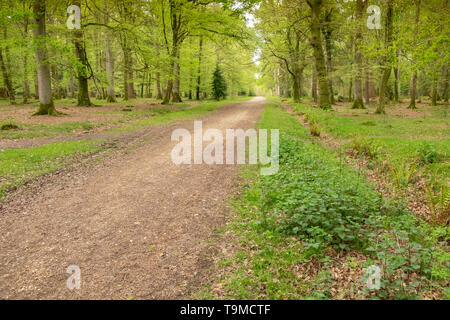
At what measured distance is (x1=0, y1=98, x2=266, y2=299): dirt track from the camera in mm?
3482

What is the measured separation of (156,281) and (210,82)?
124ft

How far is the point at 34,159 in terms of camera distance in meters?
8.39

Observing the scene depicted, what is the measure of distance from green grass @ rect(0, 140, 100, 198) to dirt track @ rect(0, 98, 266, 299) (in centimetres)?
72

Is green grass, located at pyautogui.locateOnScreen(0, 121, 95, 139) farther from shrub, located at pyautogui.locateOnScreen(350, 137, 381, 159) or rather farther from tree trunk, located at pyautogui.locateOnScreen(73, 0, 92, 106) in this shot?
shrub, located at pyautogui.locateOnScreen(350, 137, 381, 159)

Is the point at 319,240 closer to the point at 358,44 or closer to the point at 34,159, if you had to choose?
the point at 34,159

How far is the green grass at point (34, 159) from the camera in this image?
22.8ft

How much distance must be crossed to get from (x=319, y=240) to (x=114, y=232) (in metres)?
3.42

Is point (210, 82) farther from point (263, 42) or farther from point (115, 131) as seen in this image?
point (115, 131)

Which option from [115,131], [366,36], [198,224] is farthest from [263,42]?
[198,224]

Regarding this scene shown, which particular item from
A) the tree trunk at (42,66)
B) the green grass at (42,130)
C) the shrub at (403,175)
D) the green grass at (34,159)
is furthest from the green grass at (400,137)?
the tree trunk at (42,66)

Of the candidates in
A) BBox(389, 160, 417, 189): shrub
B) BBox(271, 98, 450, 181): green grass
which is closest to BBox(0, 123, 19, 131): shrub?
BBox(271, 98, 450, 181): green grass

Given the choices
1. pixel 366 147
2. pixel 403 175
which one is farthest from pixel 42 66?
pixel 403 175

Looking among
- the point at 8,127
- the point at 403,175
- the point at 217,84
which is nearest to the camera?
the point at 403,175
